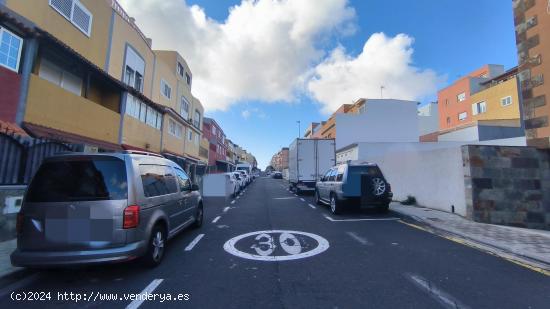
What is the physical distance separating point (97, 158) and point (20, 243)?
1633 mm

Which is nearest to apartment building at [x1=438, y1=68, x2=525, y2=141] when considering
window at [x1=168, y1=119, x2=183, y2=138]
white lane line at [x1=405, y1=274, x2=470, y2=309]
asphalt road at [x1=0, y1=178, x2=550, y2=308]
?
asphalt road at [x1=0, y1=178, x2=550, y2=308]

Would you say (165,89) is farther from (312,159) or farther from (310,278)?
(310,278)

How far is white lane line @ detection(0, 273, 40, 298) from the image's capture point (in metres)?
Result: 3.73

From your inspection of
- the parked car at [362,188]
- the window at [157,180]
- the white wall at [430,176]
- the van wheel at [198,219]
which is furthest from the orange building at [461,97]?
the window at [157,180]

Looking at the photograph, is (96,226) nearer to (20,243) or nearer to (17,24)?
(20,243)

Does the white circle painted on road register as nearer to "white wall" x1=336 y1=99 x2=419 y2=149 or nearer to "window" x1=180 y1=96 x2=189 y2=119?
"window" x1=180 y1=96 x2=189 y2=119

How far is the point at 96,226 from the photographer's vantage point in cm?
399

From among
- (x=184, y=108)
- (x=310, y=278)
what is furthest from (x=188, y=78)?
(x=310, y=278)

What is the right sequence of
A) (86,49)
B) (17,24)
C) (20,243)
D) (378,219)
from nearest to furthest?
(20,243), (17,24), (378,219), (86,49)

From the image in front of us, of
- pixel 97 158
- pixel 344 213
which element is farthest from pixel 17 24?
pixel 344 213

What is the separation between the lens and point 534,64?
9.53 meters

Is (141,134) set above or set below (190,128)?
below

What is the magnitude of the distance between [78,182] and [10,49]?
253 inches

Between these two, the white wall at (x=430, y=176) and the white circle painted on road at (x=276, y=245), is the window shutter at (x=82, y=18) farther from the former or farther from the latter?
the white wall at (x=430, y=176)
